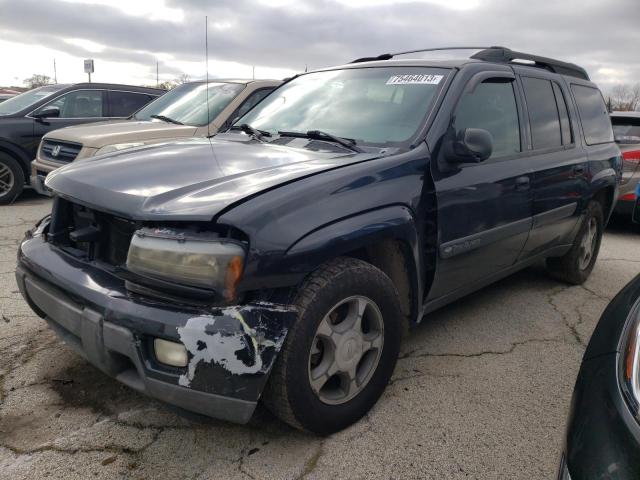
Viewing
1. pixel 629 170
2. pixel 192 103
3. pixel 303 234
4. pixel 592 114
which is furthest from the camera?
pixel 629 170

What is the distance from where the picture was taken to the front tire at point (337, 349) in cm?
211

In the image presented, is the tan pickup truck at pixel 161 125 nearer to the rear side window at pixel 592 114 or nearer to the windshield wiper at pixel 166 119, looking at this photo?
the windshield wiper at pixel 166 119

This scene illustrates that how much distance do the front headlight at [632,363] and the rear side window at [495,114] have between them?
5.27ft

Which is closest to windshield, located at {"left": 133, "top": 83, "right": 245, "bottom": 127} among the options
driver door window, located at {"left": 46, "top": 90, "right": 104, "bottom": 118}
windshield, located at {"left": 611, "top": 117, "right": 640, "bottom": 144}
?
driver door window, located at {"left": 46, "top": 90, "right": 104, "bottom": 118}

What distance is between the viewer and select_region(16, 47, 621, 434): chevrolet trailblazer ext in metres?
1.97

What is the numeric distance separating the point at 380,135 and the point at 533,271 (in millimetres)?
2913

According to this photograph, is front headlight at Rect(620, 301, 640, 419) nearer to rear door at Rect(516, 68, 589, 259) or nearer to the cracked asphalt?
the cracked asphalt

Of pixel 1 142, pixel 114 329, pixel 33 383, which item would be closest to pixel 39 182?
pixel 1 142

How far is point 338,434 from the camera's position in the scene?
2.42m

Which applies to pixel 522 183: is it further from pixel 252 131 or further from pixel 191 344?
pixel 191 344

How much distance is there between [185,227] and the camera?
202 centimetres

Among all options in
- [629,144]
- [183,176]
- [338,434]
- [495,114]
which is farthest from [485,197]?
[629,144]

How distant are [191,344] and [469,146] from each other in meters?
1.72

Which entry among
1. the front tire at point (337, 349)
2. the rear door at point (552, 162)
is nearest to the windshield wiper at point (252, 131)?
the front tire at point (337, 349)
